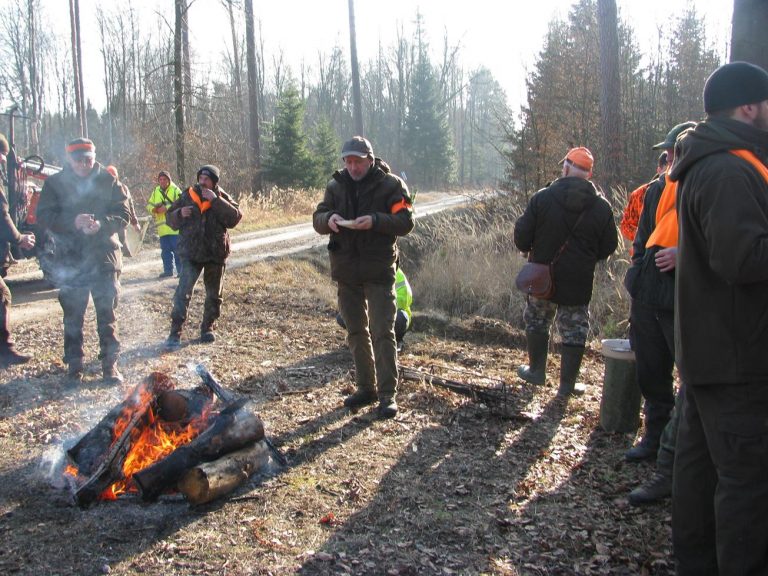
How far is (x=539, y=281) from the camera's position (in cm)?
569

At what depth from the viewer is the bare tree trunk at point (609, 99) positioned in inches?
481

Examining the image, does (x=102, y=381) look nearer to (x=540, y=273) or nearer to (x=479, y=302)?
(x=540, y=273)

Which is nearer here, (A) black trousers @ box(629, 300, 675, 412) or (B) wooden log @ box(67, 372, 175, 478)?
(B) wooden log @ box(67, 372, 175, 478)

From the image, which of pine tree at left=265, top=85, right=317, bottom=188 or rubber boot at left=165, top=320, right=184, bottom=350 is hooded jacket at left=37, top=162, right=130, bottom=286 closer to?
rubber boot at left=165, top=320, right=184, bottom=350

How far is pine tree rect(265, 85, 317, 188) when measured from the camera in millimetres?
27375

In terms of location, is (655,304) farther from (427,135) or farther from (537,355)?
(427,135)

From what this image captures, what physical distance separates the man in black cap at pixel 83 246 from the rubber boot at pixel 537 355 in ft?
12.9

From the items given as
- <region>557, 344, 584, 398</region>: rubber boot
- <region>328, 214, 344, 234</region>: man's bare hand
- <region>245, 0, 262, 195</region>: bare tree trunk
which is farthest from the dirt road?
<region>245, 0, 262, 195</region>: bare tree trunk

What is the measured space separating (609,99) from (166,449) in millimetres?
11274

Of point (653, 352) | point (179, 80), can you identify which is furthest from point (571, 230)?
point (179, 80)

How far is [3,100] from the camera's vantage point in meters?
40.2

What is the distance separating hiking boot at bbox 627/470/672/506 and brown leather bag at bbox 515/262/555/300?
2.07 metres

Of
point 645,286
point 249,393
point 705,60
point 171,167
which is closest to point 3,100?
point 171,167

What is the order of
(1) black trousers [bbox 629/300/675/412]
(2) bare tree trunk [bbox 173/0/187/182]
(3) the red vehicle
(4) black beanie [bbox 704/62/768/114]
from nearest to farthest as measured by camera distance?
1. (4) black beanie [bbox 704/62/768/114]
2. (1) black trousers [bbox 629/300/675/412]
3. (3) the red vehicle
4. (2) bare tree trunk [bbox 173/0/187/182]
